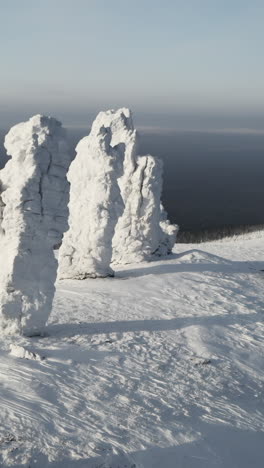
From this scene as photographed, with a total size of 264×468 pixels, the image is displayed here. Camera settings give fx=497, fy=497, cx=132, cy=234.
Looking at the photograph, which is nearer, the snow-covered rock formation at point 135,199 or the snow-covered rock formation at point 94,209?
the snow-covered rock formation at point 94,209

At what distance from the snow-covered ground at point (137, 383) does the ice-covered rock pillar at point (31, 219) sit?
102cm

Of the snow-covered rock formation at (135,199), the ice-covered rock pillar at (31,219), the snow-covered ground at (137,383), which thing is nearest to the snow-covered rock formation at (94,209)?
the snow-covered ground at (137,383)

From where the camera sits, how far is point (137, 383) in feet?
47.0

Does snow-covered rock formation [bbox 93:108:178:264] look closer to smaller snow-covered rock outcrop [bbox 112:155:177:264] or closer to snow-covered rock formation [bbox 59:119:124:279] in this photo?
smaller snow-covered rock outcrop [bbox 112:155:177:264]

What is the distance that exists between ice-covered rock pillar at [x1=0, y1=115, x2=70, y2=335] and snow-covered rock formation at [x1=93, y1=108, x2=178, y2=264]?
12556 mm

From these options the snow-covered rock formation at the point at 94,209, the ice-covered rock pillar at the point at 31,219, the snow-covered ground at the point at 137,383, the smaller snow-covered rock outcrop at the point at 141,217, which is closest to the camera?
the snow-covered ground at the point at 137,383

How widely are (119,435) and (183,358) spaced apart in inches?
203

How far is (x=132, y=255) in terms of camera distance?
2873 centimetres

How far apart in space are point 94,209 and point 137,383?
11684mm

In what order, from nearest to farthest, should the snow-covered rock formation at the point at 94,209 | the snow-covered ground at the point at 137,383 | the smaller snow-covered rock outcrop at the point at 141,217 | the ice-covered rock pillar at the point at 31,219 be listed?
the snow-covered ground at the point at 137,383 < the ice-covered rock pillar at the point at 31,219 < the snow-covered rock formation at the point at 94,209 < the smaller snow-covered rock outcrop at the point at 141,217

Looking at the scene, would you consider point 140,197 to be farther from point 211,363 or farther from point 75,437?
point 75,437

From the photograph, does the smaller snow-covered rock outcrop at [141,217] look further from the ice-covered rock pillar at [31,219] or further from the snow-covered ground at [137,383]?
the ice-covered rock pillar at [31,219]

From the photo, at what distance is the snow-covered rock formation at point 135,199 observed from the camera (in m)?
29.0

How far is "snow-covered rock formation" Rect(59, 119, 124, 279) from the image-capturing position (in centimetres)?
2428
